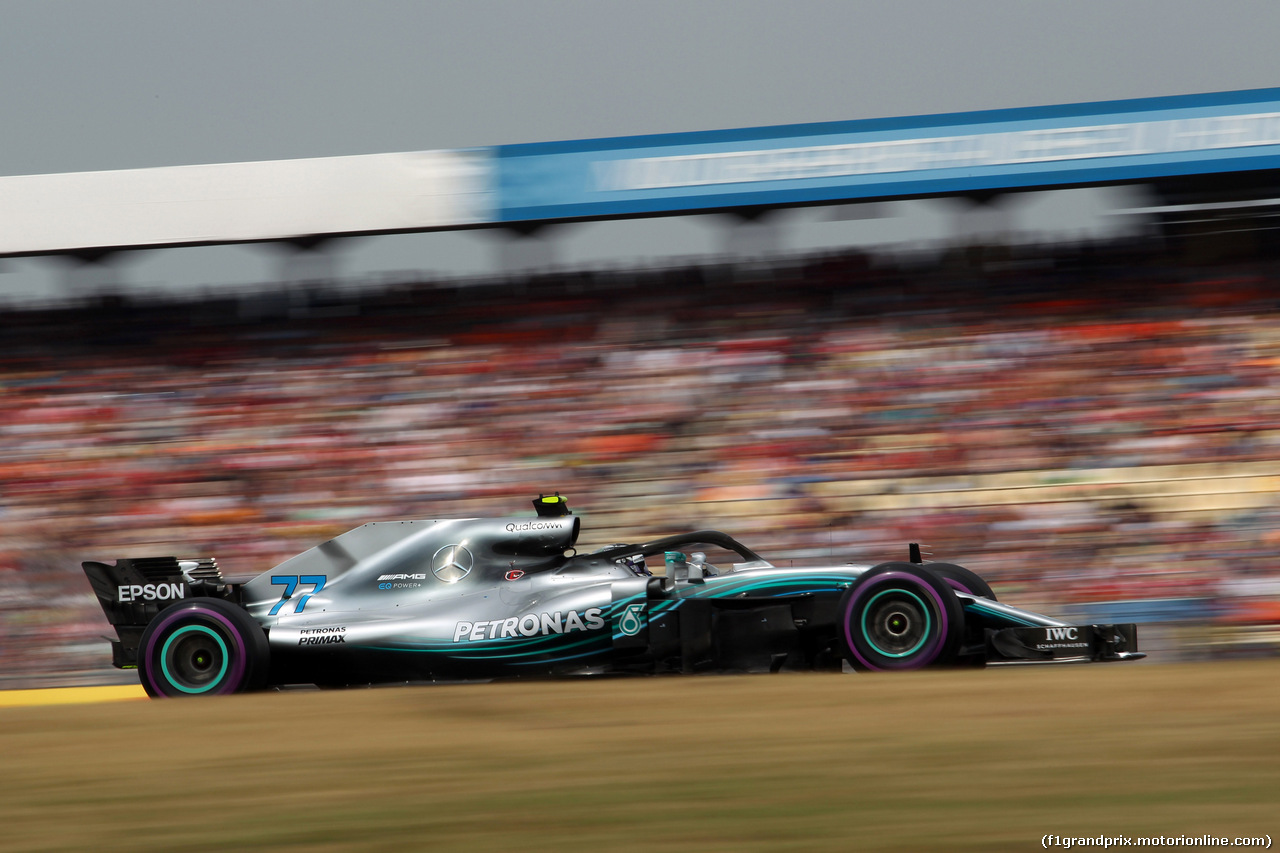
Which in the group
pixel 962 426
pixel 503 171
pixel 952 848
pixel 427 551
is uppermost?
Answer: pixel 503 171

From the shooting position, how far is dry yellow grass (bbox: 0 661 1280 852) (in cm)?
405

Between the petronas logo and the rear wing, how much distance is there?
7.78 ft

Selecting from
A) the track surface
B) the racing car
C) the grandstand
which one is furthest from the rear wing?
the grandstand

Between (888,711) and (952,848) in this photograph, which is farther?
(888,711)

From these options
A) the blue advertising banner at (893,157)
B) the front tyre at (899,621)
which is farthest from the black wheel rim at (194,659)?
the blue advertising banner at (893,157)

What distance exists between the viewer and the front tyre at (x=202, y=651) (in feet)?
24.4

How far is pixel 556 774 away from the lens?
489cm

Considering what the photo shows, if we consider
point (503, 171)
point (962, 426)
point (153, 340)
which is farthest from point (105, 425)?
point (962, 426)

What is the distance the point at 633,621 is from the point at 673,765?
7.77 feet

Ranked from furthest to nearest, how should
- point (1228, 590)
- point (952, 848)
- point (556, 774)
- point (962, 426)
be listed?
point (962, 426) → point (1228, 590) → point (556, 774) → point (952, 848)

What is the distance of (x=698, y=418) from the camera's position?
12.8 meters

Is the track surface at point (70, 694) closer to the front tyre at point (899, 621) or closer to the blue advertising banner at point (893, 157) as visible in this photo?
the front tyre at point (899, 621)

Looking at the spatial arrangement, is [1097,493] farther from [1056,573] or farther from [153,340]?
[153,340]

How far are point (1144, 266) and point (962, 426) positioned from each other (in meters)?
2.77
